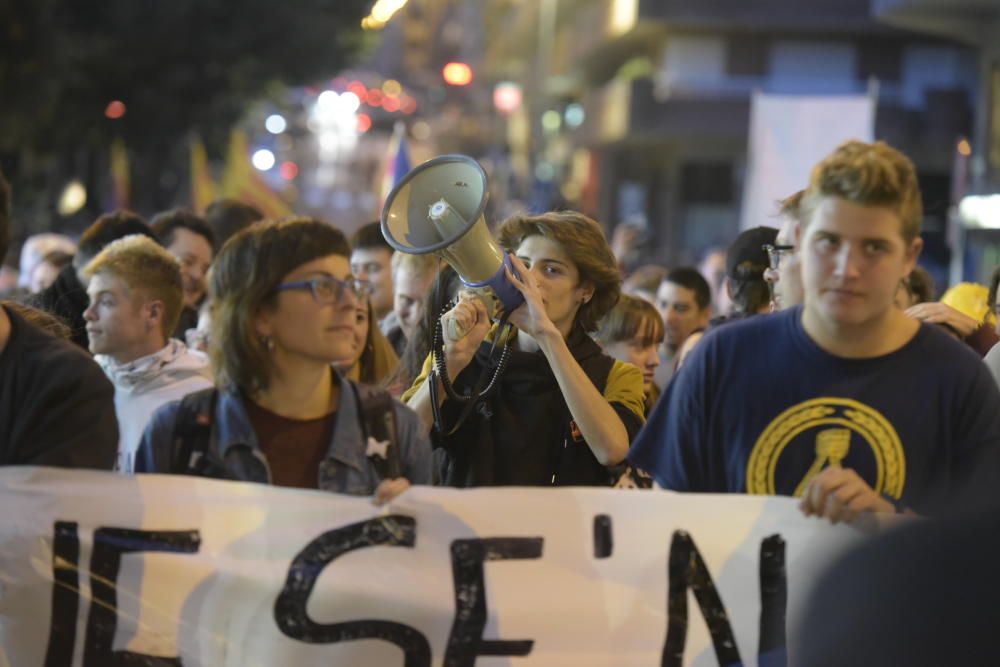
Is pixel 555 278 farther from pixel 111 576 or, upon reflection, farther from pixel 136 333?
pixel 111 576

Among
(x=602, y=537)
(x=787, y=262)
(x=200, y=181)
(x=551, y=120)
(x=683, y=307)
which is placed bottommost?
(x=602, y=537)

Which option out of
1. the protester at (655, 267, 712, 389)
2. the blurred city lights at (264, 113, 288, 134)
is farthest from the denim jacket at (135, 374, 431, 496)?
the blurred city lights at (264, 113, 288, 134)

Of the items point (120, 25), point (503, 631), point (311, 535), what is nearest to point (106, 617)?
point (311, 535)

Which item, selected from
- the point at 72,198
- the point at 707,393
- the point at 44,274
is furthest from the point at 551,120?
the point at 707,393

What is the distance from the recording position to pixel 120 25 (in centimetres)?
2959

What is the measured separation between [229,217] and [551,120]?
1764 inches

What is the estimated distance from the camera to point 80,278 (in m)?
7.04

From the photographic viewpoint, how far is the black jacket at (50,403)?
410 cm

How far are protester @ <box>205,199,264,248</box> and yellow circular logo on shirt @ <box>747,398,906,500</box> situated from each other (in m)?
5.71

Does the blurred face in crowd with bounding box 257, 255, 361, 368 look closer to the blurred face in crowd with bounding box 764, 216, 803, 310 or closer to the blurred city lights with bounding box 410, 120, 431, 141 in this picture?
the blurred face in crowd with bounding box 764, 216, 803, 310

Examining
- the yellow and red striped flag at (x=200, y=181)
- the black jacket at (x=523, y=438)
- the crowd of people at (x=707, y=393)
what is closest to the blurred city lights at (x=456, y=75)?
the yellow and red striped flag at (x=200, y=181)

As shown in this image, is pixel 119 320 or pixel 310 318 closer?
pixel 310 318

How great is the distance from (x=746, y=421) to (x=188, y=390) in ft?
8.11

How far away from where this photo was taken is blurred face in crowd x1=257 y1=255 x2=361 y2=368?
4199 mm
